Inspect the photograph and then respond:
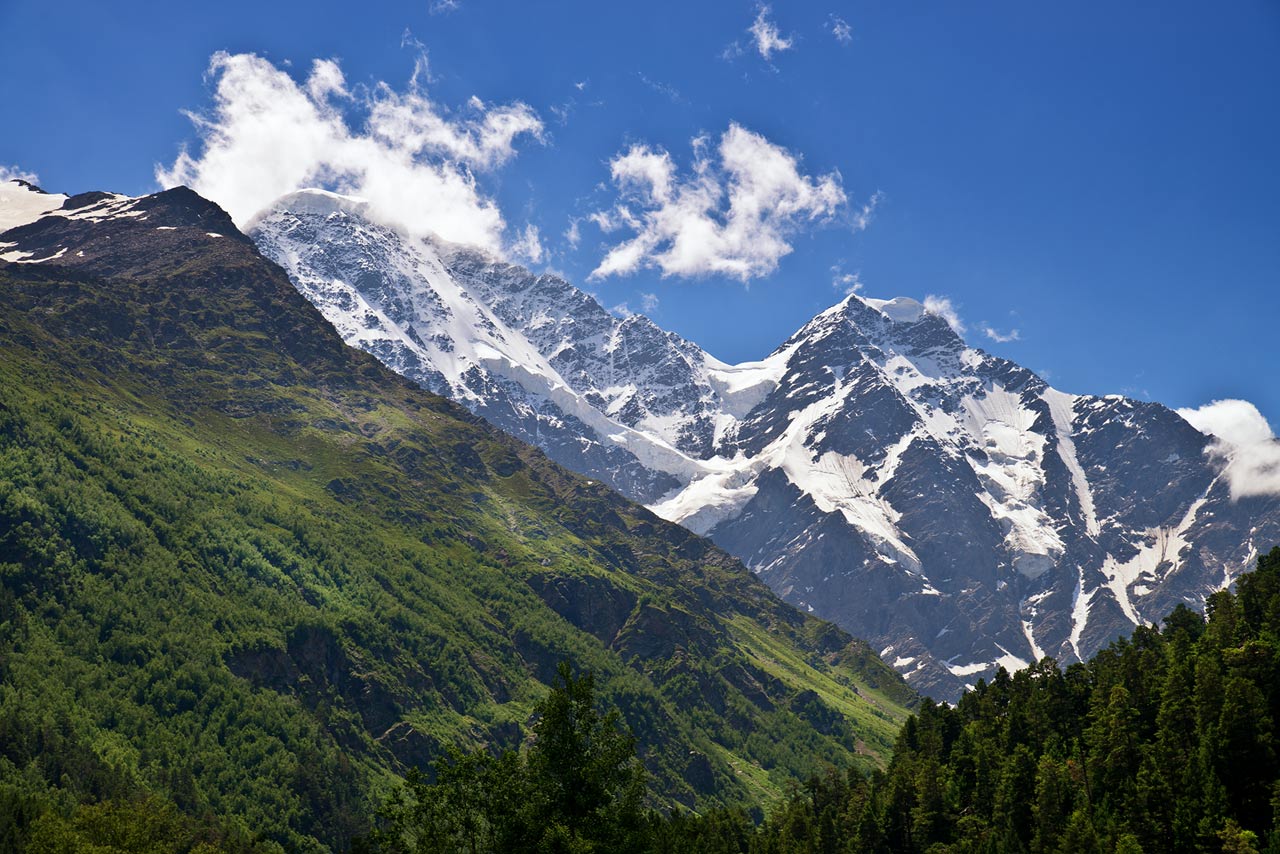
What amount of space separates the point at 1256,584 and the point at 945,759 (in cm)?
5278

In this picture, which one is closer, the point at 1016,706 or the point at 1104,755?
the point at 1104,755

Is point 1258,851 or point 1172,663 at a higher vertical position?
point 1172,663

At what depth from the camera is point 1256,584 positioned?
565ft

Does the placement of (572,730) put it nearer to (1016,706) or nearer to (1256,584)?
(1016,706)

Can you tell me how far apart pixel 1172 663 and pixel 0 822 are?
16494 cm

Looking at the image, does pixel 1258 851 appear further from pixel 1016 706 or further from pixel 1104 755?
pixel 1016 706

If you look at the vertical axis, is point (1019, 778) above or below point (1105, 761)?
below

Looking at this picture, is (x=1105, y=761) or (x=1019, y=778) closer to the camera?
(x=1105, y=761)

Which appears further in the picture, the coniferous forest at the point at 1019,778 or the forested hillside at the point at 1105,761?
the forested hillside at the point at 1105,761

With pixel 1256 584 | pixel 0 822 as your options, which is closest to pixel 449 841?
pixel 0 822

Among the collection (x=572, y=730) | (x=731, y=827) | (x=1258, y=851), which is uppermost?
(x=1258, y=851)

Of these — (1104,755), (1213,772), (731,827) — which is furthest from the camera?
(731,827)

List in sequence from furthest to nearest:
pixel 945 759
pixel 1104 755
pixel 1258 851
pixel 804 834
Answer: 1. pixel 945 759
2. pixel 804 834
3. pixel 1104 755
4. pixel 1258 851

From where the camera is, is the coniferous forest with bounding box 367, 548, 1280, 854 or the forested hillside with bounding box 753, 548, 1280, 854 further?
the forested hillside with bounding box 753, 548, 1280, 854
